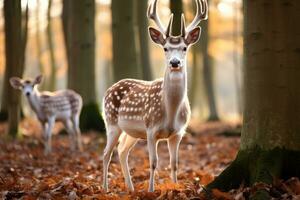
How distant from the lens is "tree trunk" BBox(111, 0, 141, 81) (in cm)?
1529

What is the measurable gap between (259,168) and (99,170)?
410cm

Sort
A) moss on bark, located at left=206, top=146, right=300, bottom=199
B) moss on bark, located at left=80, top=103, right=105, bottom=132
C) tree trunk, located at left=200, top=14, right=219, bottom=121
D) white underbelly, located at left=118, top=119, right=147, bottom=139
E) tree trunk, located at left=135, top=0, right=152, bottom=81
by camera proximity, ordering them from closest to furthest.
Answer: moss on bark, located at left=206, top=146, right=300, bottom=199
white underbelly, located at left=118, top=119, right=147, bottom=139
moss on bark, located at left=80, top=103, right=105, bottom=132
tree trunk, located at left=135, top=0, right=152, bottom=81
tree trunk, located at left=200, top=14, right=219, bottom=121

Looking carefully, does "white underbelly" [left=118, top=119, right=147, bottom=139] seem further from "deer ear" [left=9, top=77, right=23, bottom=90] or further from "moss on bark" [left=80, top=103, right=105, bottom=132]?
"moss on bark" [left=80, top=103, right=105, bottom=132]

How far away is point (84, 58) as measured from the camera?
1582cm

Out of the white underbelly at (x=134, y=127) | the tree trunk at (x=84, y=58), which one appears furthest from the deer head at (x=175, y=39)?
the tree trunk at (x=84, y=58)

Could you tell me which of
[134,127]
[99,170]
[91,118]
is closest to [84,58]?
[91,118]

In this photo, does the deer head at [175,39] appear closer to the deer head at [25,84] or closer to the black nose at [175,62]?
the black nose at [175,62]

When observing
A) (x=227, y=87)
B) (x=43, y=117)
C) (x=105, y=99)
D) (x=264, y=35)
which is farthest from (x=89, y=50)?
(x=227, y=87)

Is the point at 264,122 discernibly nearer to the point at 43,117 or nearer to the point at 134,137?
the point at 134,137

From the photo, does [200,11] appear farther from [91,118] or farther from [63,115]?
[91,118]

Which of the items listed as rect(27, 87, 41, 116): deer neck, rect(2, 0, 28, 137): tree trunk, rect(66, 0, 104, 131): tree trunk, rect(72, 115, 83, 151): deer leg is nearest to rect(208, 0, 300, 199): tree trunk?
rect(2, 0, 28, 137): tree trunk

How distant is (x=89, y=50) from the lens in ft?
51.9

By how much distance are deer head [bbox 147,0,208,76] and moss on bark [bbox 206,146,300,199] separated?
1279 millimetres

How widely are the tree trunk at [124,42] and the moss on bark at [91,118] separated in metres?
1.19
